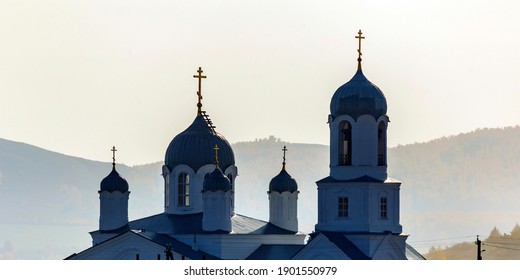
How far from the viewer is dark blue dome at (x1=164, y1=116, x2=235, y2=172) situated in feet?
334

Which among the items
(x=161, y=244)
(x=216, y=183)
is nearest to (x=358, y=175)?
(x=216, y=183)

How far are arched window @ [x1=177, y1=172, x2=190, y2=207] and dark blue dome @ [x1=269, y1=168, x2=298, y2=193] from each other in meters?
3.67

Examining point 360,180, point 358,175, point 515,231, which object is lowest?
point 515,231

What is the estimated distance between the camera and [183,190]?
102 metres

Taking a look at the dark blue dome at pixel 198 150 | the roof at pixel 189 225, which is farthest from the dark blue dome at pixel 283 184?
the dark blue dome at pixel 198 150

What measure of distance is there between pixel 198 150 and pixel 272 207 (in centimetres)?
417

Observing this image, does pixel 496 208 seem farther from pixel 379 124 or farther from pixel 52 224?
pixel 52 224

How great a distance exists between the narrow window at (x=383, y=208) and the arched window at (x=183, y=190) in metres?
10.5

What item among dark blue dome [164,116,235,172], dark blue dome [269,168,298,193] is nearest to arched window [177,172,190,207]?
dark blue dome [164,116,235,172]

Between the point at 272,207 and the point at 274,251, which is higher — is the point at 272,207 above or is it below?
above

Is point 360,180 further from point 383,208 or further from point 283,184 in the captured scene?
point 283,184

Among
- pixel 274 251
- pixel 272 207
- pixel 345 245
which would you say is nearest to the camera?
pixel 345 245

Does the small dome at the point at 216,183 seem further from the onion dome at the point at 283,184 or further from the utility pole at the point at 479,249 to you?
the utility pole at the point at 479,249

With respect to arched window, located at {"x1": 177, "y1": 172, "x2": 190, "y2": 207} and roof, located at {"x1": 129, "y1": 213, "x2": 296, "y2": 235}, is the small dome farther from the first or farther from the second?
arched window, located at {"x1": 177, "y1": 172, "x2": 190, "y2": 207}
